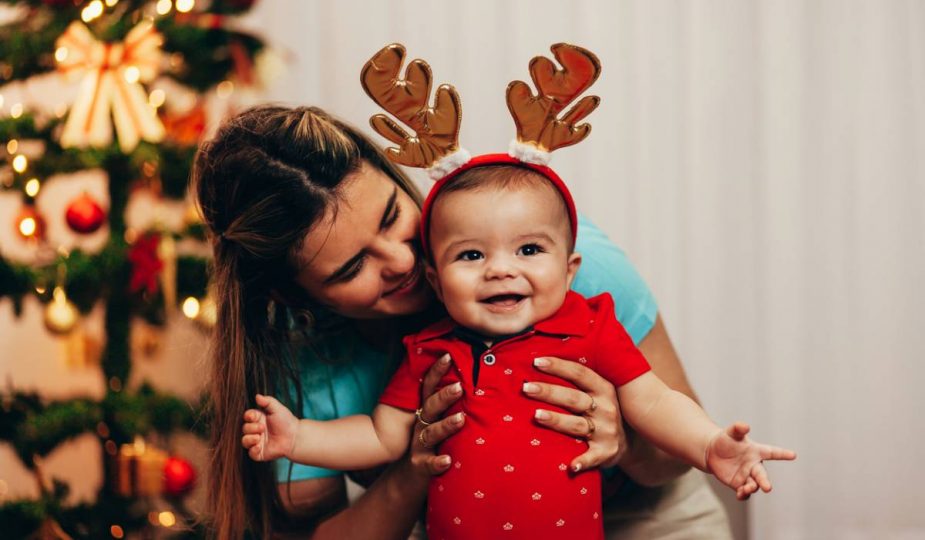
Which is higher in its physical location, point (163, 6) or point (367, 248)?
point (163, 6)

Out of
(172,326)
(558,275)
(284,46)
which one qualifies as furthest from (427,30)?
(558,275)

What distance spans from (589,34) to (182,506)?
5.54 feet

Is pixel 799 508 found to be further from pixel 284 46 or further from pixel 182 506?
pixel 284 46

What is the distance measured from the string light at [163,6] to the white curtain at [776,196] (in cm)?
74

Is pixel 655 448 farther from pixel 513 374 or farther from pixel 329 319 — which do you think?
pixel 329 319

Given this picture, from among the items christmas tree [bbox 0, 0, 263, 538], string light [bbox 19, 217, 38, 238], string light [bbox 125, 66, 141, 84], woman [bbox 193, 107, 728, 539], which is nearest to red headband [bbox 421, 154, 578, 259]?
woman [bbox 193, 107, 728, 539]

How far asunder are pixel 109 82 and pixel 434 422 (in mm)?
1476

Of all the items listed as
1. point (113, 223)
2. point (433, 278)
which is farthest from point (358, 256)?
point (113, 223)

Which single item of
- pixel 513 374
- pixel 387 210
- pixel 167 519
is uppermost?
pixel 387 210

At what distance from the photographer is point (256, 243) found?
58.4 inches

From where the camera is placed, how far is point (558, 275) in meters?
1.32

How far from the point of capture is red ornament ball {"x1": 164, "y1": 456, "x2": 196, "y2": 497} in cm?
241

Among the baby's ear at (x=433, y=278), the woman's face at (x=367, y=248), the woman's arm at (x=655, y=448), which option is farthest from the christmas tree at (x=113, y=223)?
the woman's arm at (x=655, y=448)

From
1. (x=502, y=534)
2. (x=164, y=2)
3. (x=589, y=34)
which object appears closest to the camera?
(x=502, y=534)
